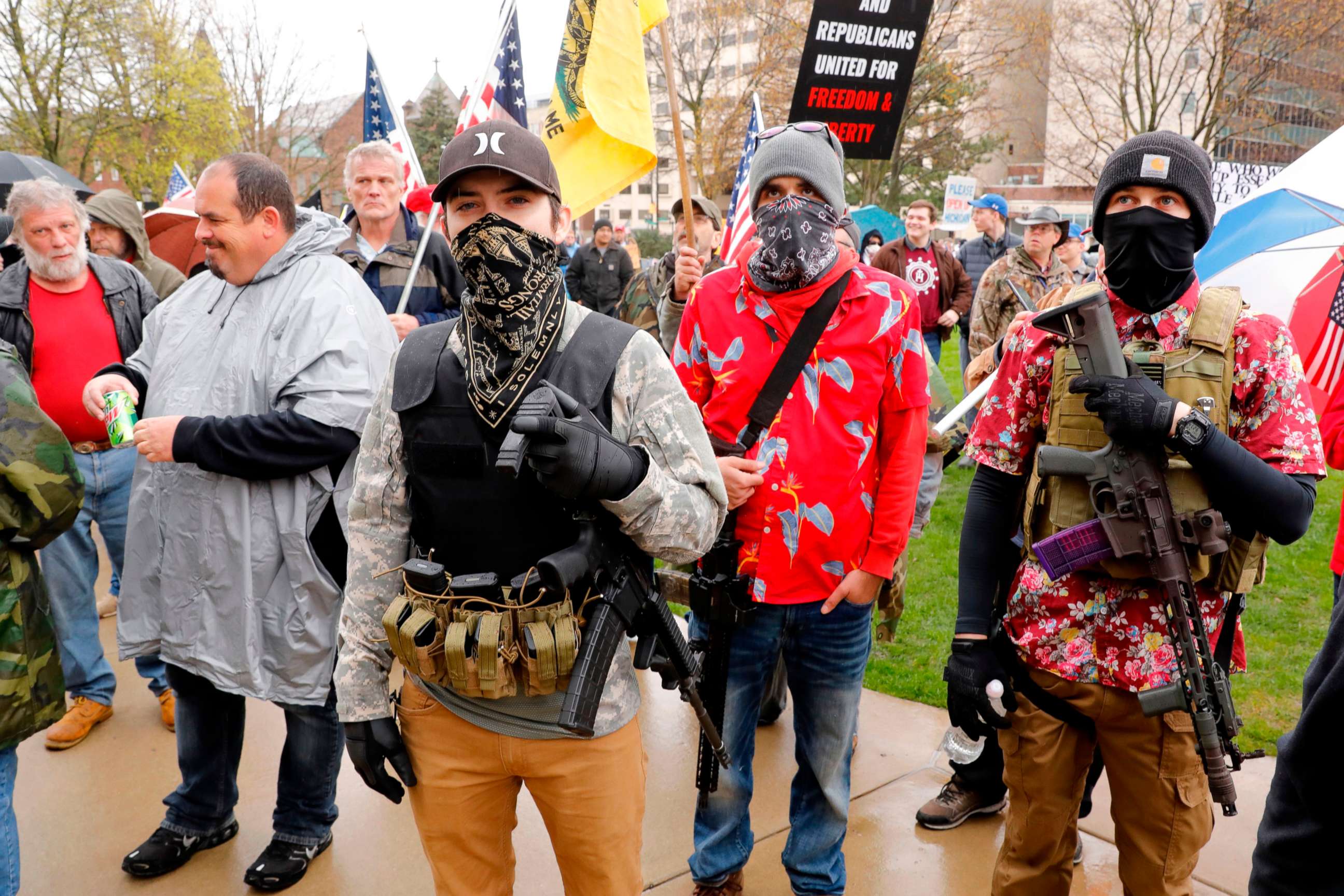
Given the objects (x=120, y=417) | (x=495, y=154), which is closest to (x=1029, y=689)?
(x=495, y=154)

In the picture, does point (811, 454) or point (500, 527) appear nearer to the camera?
point (500, 527)

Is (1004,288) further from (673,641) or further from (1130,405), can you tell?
(673,641)

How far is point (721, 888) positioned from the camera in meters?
3.01

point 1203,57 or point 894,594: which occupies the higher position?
point 1203,57

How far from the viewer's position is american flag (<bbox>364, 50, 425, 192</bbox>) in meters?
5.58

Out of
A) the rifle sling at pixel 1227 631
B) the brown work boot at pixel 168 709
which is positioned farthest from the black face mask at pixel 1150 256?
the brown work boot at pixel 168 709

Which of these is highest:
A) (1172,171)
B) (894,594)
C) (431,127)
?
(431,127)

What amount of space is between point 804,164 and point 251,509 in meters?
1.96

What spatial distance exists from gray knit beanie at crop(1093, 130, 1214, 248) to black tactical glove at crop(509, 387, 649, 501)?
4.20ft

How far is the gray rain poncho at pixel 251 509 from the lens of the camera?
2973mm

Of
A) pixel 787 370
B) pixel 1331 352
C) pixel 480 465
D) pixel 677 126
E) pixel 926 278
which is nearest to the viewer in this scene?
pixel 480 465

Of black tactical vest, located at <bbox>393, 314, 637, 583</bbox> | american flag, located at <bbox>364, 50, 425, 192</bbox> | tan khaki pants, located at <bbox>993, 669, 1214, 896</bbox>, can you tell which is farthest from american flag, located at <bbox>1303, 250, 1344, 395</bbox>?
american flag, located at <bbox>364, 50, 425, 192</bbox>

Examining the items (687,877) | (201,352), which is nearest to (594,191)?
(201,352)

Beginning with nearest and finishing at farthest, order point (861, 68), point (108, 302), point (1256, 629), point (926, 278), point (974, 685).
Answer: point (974, 685) < point (108, 302) < point (861, 68) < point (1256, 629) < point (926, 278)
